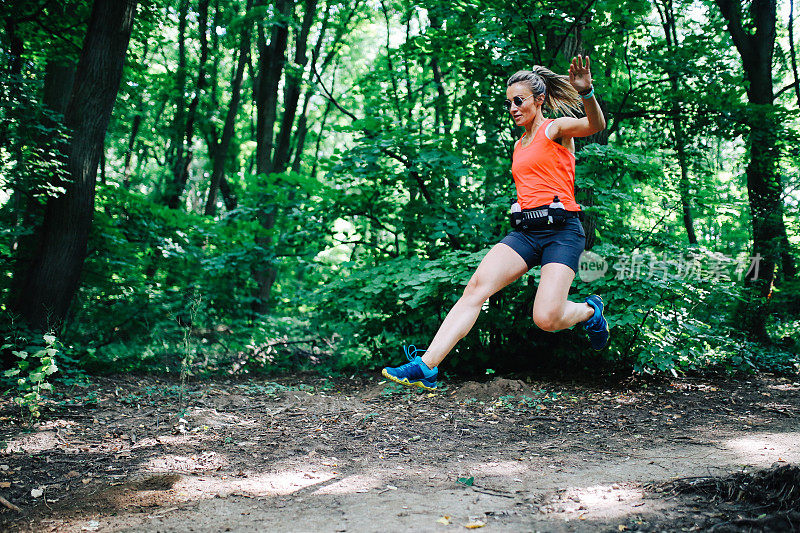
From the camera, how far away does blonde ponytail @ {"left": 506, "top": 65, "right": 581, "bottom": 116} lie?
3488mm

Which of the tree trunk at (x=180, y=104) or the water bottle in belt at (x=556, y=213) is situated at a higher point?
the tree trunk at (x=180, y=104)

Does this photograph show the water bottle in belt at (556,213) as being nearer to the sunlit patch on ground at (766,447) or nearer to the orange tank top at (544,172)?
the orange tank top at (544,172)

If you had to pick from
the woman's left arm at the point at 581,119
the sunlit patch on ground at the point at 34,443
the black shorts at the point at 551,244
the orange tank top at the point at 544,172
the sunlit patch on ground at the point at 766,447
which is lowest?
the sunlit patch on ground at the point at 766,447

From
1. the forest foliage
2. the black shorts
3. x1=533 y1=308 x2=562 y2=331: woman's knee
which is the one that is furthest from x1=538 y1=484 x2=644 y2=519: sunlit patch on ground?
the forest foliage

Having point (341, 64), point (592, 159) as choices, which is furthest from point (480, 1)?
point (341, 64)

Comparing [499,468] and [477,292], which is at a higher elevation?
[477,292]

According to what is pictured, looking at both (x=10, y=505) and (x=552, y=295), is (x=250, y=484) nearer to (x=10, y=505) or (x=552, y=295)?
(x=10, y=505)

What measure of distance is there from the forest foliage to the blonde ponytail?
2.80 metres

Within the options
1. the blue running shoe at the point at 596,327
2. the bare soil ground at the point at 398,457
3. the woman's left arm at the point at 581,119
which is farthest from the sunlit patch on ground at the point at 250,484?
the woman's left arm at the point at 581,119

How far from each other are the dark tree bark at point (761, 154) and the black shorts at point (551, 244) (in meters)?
6.20

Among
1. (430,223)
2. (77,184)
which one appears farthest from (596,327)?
(77,184)

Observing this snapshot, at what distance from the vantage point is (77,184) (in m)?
7.04

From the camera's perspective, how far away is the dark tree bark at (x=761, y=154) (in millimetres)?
8086

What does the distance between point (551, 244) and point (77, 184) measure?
6360mm
